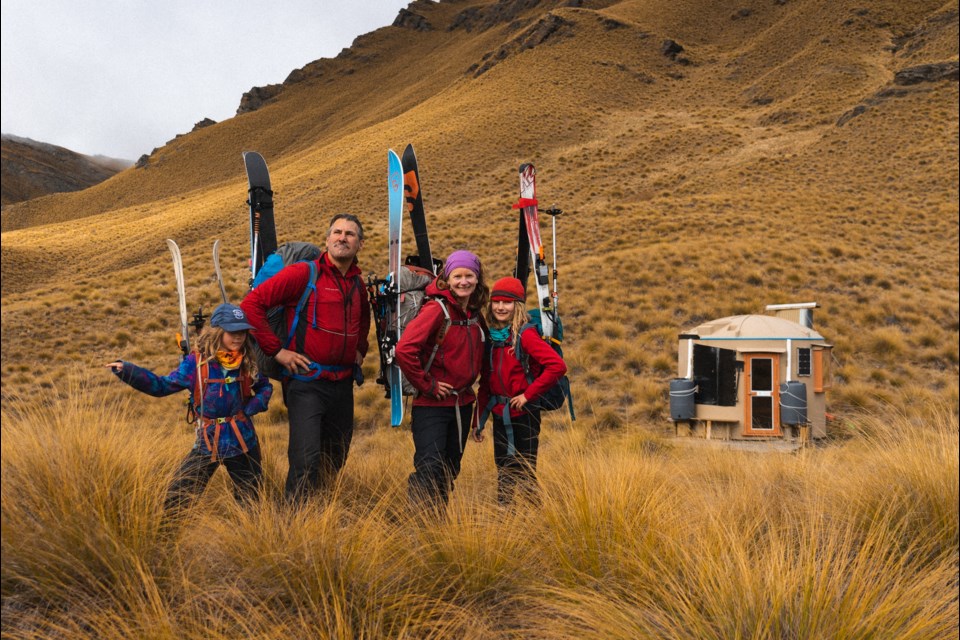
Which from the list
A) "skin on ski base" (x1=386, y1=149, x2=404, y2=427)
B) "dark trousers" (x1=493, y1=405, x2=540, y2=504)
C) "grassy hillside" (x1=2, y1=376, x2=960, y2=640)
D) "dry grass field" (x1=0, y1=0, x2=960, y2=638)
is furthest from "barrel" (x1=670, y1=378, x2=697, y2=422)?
"skin on ski base" (x1=386, y1=149, x2=404, y2=427)

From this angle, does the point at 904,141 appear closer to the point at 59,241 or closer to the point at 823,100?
the point at 823,100

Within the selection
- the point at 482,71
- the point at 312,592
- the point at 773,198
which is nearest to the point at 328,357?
the point at 312,592

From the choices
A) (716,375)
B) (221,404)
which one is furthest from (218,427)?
(716,375)

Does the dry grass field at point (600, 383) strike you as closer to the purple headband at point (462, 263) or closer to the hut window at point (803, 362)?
the hut window at point (803, 362)

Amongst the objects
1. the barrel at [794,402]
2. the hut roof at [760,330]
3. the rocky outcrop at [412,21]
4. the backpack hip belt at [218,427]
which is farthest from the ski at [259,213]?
the rocky outcrop at [412,21]

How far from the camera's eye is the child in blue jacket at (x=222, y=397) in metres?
3.30

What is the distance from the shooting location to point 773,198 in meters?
32.2

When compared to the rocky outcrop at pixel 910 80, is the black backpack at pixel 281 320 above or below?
below

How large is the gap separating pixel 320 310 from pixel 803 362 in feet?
28.7

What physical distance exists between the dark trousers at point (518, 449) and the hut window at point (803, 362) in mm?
7434

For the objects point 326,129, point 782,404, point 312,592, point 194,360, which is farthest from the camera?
point 326,129

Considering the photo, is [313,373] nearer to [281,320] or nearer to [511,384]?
[281,320]

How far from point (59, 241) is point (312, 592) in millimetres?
47021

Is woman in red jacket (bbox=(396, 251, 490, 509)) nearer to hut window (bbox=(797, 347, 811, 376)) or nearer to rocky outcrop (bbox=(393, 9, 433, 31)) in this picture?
hut window (bbox=(797, 347, 811, 376))
